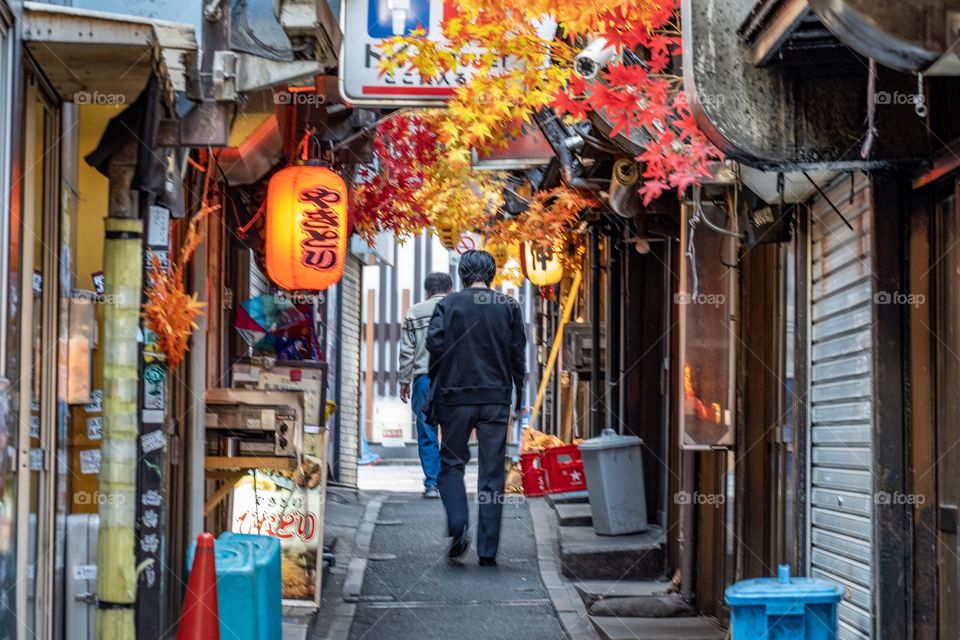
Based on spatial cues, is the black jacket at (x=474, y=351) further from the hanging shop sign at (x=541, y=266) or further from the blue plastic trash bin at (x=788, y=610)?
the blue plastic trash bin at (x=788, y=610)

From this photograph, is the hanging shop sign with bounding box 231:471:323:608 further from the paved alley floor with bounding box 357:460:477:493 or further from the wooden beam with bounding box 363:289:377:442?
the wooden beam with bounding box 363:289:377:442

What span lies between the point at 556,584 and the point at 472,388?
1.82m

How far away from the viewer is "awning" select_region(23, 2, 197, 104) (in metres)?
6.02

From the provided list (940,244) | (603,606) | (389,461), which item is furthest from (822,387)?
(389,461)

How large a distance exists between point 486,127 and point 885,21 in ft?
20.9

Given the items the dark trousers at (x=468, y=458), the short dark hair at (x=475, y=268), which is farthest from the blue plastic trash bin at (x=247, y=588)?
the short dark hair at (x=475, y=268)

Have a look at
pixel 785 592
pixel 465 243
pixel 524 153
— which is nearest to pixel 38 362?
pixel 785 592

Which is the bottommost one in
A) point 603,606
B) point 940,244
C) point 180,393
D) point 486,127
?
point 603,606

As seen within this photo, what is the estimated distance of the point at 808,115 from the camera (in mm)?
6770

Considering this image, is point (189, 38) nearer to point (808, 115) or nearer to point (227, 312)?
point (808, 115)

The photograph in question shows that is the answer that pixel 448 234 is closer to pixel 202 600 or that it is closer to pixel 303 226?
pixel 303 226

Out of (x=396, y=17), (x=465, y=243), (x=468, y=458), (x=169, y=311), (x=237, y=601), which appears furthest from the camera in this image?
(x=465, y=243)

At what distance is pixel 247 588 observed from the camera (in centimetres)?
771

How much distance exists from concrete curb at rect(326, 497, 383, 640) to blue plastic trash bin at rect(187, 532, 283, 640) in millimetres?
1475
